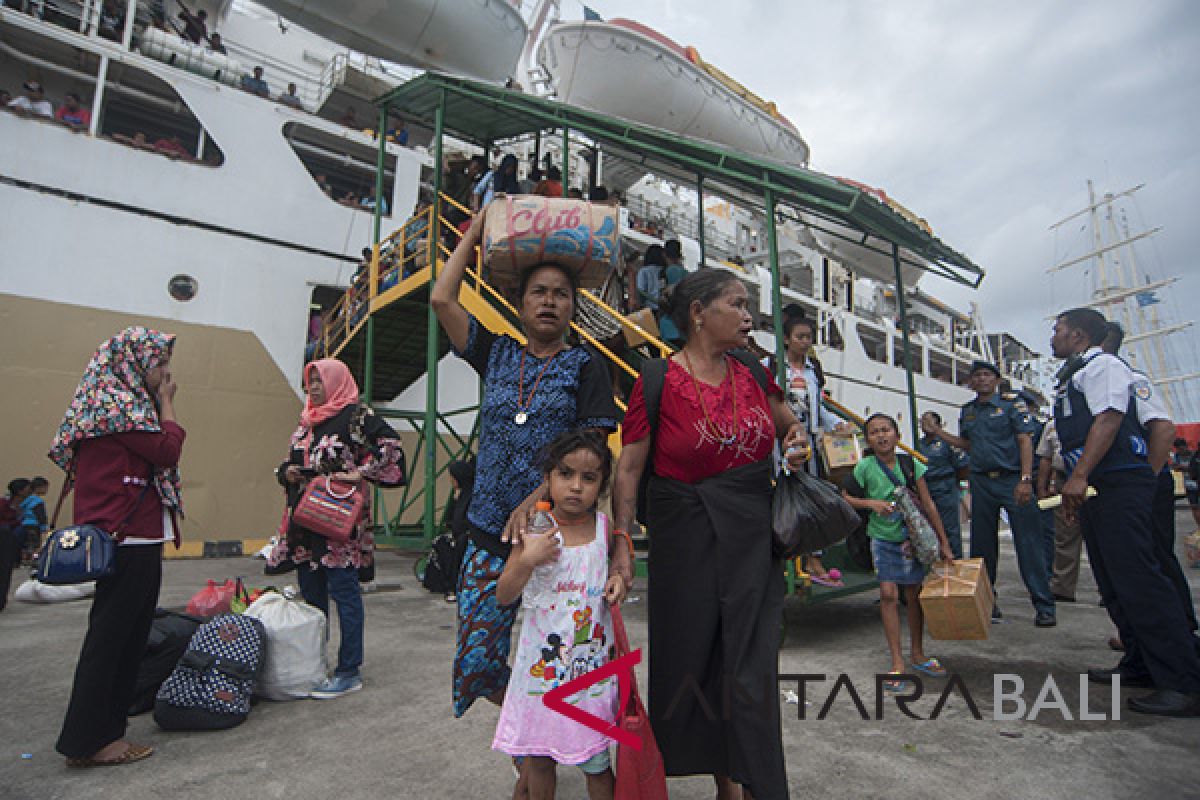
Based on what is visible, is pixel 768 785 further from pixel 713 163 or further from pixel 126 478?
pixel 713 163

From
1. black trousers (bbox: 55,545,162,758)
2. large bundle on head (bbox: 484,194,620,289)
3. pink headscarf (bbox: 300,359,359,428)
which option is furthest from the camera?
pink headscarf (bbox: 300,359,359,428)

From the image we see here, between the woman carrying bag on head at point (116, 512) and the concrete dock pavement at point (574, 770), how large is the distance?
185mm

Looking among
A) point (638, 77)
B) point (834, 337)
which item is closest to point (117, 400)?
point (638, 77)

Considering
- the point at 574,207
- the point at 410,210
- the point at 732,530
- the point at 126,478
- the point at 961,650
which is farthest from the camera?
the point at 410,210

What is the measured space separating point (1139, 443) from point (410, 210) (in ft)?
42.4

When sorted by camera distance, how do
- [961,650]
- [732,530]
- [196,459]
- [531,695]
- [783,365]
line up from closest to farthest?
[531,695] < [732,530] < [961,650] < [783,365] < [196,459]

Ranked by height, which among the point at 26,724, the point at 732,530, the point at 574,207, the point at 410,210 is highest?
the point at 410,210

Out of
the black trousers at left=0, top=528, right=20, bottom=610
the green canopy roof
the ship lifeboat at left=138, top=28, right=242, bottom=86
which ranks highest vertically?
the ship lifeboat at left=138, top=28, right=242, bottom=86

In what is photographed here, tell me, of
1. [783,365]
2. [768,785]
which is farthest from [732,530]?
[783,365]

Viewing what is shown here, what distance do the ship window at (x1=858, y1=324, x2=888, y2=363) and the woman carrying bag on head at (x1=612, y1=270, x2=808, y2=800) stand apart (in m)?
24.2

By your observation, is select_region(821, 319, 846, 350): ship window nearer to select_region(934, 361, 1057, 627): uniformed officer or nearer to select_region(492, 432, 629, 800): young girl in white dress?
select_region(934, 361, 1057, 627): uniformed officer

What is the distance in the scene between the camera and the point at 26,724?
286cm

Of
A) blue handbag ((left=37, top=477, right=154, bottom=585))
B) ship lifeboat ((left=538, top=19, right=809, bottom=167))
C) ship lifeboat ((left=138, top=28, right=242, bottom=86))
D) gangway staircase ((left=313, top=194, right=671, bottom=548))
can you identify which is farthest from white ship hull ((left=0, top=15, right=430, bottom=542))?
blue handbag ((left=37, top=477, right=154, bottom=585))

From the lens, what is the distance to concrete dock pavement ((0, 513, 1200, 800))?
2207mm
